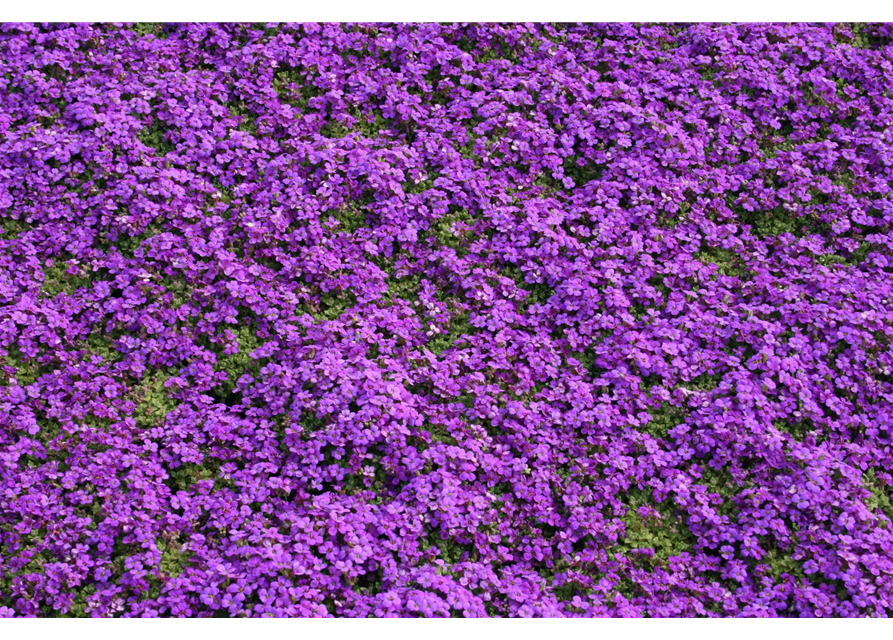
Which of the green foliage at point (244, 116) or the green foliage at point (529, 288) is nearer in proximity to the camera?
the green foliage at point (529, 288)

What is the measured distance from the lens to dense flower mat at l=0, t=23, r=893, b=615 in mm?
4676

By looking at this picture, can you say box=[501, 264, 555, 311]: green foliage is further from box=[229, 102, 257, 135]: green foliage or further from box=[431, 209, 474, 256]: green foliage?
box=[229, 102, 257, 135]: green foliage

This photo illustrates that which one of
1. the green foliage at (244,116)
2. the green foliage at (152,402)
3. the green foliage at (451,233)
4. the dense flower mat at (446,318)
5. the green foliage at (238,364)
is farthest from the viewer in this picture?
the green foliage at (244,116)

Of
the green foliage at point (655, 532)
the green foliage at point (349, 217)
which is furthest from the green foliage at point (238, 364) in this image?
the green foliage at point (655, 532)

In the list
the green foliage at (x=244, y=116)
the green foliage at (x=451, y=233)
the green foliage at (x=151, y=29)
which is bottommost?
the green foliage at (x=451, y=233)

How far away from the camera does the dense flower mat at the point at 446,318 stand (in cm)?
468

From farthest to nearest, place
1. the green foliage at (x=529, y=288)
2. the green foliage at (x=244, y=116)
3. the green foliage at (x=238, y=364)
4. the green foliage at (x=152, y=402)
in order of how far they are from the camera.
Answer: the green foliage at (x=244, y=116) < the green foliage at (x=529, y=288) < the green foliage at (x=238, y=364) < the green foliage at (x=152, y=402)

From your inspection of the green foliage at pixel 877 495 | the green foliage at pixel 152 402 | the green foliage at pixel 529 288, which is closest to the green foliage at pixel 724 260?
the green foliage at pixel 529 288

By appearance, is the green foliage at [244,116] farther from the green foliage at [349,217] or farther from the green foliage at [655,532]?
the green foliage at [655,532]

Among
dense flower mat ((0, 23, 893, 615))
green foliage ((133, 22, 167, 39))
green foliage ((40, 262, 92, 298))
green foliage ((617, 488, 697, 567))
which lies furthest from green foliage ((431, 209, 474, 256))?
green foliage ((133, 22, 167, 39))

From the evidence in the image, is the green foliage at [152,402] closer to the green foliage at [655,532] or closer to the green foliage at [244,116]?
the green foliage at [244,116]

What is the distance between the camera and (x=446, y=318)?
5.54m

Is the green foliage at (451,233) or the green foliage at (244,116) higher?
the green foliage at (244,116)

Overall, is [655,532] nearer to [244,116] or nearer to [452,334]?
[452,334]
